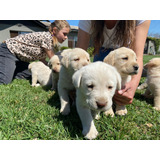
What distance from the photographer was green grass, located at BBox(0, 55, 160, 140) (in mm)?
2037

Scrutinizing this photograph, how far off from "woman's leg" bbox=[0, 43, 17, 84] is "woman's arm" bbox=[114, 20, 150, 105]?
13.6 ft

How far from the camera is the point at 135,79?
9.52 feet

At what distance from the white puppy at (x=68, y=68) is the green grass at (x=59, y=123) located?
0.73 ft

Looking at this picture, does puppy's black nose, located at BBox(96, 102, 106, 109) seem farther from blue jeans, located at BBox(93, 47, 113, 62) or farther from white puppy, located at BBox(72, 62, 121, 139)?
blue jeans, located at BBox(93, 47, 113, 62)

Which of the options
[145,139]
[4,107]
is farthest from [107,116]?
[4,107]

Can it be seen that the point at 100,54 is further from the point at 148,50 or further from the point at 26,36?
the point at 148,50

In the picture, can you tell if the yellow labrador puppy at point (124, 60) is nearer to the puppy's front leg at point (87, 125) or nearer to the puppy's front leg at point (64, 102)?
the puppy's front leg at point (87, 125)

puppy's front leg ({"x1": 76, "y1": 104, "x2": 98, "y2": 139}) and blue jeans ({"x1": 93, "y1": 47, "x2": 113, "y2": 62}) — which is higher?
blue jeans ({"x1": 93, "y1": 47, "x2": 113, "y2": 62})

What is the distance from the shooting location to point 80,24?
423 cm

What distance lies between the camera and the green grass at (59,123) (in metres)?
2.04

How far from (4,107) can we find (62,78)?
4.64 feet

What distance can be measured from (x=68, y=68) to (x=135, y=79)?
60.1 inches

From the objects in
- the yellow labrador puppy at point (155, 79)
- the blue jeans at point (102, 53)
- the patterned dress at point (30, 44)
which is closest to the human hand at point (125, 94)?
the yellow labrador puppy at point (155, 79)

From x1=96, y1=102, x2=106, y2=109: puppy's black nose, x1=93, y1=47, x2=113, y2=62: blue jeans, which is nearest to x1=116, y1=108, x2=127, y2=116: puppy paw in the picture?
x1=96, y1=102, x2=106, y2=109: puppy's black nose
